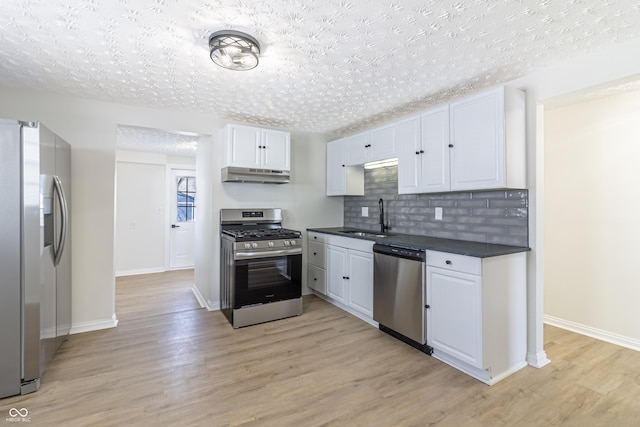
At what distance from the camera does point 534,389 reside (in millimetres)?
2102

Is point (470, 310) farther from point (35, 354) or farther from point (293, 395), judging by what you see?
point (35, 354)

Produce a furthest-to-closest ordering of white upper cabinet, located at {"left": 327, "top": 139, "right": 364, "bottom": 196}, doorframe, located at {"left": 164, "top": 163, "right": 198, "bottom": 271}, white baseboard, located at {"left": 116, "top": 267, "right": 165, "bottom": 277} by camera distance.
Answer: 1. doorframe, located at {"left": 164, "top": 163, "right": 198, "bottom": 271}
2. white baseboard, located at {"left": 116, "top": 267, "right": 165, "bottom": 277}
3. white upper cabinet, located at {"left": 327, "top": 139, "right": 364, "bottom": 196}

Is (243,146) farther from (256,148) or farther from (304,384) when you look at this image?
(304,384)

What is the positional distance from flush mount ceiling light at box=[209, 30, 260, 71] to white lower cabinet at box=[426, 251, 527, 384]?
6.61 ft

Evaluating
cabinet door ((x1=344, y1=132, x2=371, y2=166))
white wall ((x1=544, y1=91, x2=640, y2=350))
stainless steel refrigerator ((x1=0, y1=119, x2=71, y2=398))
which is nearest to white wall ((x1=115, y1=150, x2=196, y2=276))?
stainless steel refrigerator ((x1=0, y1=119, x2=71, y2=398))

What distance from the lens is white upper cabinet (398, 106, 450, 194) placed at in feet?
9.02

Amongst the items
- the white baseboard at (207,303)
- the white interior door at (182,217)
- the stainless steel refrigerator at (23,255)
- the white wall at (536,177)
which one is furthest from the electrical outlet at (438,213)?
the white interior door at (182,217)

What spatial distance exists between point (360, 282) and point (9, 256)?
9.35 ft

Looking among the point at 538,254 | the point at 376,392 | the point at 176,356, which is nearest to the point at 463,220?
the point at 538,254

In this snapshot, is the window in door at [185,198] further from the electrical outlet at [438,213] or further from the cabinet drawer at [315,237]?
the electrical outlet at [438,213]

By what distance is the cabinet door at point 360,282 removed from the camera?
317 cm

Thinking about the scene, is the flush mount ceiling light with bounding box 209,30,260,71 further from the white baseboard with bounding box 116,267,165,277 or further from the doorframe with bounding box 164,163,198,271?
the white baseboard with bounding box 116,267,165,277

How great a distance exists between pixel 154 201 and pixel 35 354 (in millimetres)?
4062

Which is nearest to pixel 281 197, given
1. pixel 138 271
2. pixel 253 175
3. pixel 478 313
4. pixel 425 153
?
pixel 253 175
